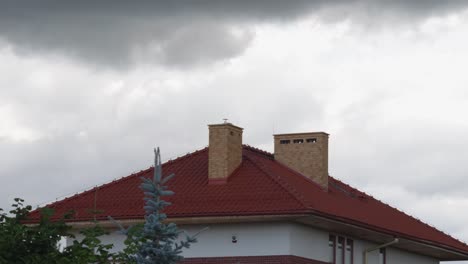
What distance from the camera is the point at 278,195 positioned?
40219 millimetres

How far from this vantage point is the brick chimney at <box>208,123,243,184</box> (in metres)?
42.7

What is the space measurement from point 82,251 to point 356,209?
18765 millimetres

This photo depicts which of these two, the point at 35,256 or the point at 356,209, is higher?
the point at 356,209

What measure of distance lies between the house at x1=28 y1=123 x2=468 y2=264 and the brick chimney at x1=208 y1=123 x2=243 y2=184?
0.03m

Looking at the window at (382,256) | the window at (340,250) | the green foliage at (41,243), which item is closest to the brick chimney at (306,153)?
the window at (340,250)

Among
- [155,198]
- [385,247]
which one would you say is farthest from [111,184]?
[155,198]

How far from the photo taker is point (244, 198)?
40719 millimetres

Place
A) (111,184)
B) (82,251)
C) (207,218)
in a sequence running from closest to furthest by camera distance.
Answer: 1. (82,251)
2. (207,218)
3. (111,184)

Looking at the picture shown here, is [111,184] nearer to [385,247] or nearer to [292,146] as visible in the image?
[292,146]

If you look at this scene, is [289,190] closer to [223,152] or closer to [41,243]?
[223,152]

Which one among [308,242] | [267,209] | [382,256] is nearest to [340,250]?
[308,242]

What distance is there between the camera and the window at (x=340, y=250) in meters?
43.0

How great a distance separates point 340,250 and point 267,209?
5001 millimetres

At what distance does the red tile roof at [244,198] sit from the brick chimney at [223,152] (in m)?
0.28
